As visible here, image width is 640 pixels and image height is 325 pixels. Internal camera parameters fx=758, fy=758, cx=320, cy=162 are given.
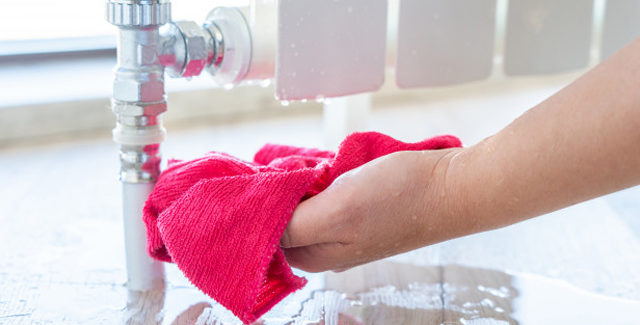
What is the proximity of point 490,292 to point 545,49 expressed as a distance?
0.33 meters

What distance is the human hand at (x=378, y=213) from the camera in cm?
48

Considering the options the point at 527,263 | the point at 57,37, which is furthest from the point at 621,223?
the point at 57,37

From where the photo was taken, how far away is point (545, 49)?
837 millimetres

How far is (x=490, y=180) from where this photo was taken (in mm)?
478

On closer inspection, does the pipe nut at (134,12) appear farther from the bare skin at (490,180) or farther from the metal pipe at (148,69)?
the bare skin at (490,180)

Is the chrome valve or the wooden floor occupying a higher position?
the chrome valve

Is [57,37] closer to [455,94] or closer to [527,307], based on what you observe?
[455,94]

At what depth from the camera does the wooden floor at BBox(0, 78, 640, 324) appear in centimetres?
59

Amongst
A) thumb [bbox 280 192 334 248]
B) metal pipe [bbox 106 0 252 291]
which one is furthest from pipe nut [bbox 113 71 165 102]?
thumb [bbox 280 192 334 248]

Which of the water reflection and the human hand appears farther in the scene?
the water reflection

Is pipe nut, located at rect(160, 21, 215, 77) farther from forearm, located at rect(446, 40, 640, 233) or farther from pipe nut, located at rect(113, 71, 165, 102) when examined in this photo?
forearm, located at rect(446, 40, 640, 233)

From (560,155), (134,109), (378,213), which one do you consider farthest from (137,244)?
(560,155)

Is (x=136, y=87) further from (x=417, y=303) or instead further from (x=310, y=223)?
(x=417, y=303)

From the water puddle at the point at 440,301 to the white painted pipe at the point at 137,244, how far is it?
0.06 meters
